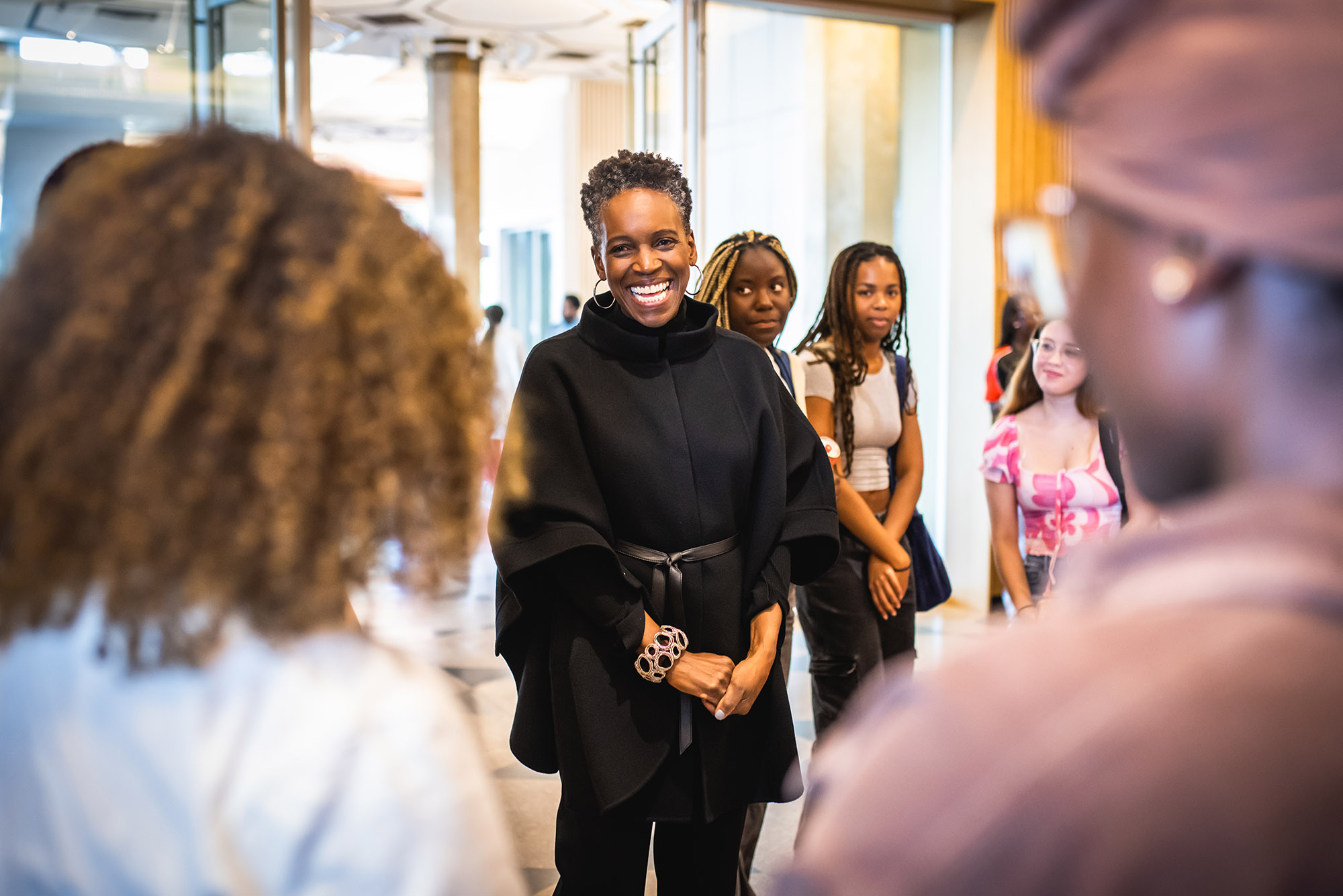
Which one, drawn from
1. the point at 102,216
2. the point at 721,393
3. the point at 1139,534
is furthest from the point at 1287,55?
the point at 721,393

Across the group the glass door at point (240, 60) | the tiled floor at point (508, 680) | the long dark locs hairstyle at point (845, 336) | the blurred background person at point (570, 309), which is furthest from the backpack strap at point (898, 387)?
the blurred background person at point (570, 309)

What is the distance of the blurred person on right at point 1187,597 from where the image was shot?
16.9 inches

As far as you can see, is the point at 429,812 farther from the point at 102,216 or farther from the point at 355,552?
the point at 102,216

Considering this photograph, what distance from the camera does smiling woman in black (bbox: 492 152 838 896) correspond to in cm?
180

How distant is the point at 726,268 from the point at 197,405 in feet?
7.14

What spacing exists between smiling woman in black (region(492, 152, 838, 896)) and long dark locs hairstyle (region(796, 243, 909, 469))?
91 centimetres

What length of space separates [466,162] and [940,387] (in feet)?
25.5

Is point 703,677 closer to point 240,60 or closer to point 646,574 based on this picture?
point 646,574

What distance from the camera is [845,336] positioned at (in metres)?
3.02

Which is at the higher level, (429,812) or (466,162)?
(466,162)

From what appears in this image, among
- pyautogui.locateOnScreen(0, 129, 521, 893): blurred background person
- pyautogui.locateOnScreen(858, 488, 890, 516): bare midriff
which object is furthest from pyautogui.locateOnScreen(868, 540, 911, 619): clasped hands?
pyautogui.locateOnScreen(0, 129, 521, 893): blurred background person

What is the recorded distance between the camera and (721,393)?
195 centimetres

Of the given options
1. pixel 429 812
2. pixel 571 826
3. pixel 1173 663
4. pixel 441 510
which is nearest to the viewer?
pixel 1173 663

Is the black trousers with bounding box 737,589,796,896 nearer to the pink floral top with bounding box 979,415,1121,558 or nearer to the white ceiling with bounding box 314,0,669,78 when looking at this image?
the pink floral top with bounding box 979,415,1121,558
